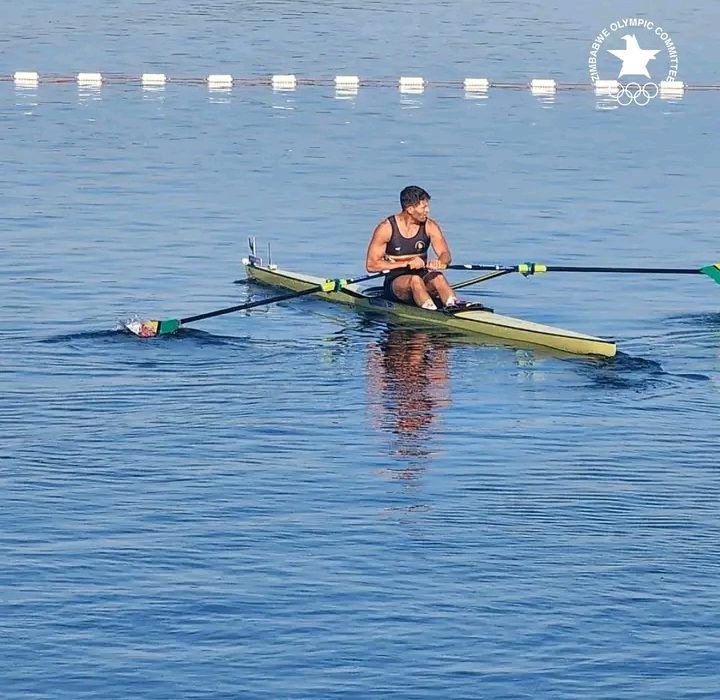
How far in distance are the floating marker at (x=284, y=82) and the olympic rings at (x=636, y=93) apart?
395 inches

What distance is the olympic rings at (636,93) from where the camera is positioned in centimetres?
5788

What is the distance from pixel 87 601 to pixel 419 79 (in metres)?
47.5

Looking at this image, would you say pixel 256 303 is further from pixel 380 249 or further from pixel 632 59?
pixel 632 59

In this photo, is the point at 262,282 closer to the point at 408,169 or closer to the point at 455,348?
the point at 455,348

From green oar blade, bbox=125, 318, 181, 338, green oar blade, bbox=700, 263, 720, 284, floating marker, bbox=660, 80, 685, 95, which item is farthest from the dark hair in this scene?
floating marker, bbox=660, 80, 685, 95

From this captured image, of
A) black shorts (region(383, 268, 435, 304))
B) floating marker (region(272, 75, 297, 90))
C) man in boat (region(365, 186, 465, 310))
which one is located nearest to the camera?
man in boat (region(365, 186, 465, 310))

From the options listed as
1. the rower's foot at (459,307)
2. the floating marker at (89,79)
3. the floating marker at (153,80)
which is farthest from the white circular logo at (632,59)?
the rower's foot at (459,307)

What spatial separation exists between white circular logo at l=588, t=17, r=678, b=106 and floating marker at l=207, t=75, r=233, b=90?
11.6 meters

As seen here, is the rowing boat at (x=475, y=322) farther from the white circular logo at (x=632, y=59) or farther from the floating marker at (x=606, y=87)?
the floating marker at (x=606, y=87)

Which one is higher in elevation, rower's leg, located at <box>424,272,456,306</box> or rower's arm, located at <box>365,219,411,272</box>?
rower's arm, located at <box>365,219,411,272</box>

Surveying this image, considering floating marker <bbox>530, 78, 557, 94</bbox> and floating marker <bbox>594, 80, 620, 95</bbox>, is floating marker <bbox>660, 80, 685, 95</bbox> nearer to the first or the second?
floating marker <bbox>594, 80, 620, 95</bbox>

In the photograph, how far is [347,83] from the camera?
195 ft

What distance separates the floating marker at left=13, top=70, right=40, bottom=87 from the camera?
5909cm

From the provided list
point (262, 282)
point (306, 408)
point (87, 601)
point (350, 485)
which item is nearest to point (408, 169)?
point (262, 282)
